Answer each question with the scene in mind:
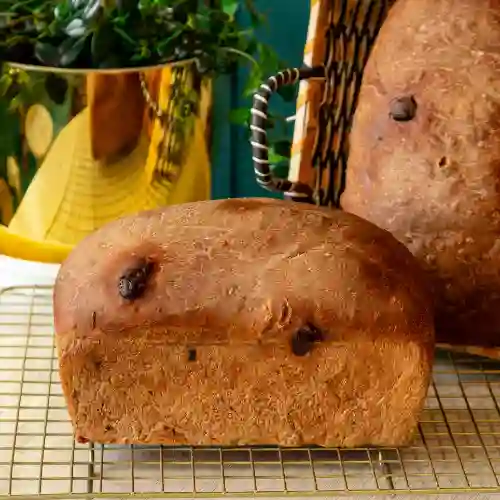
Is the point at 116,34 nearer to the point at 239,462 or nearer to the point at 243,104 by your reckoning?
the point at 243,104

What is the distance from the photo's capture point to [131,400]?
729 millimetres

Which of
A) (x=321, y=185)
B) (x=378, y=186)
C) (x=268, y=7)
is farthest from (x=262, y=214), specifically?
(x=268, y=7)

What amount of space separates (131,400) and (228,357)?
94 mm

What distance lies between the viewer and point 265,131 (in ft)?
3.13

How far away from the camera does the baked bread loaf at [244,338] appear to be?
706mm

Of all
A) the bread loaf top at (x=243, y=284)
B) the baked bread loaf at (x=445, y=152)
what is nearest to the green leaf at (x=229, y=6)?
the baked bread loaf at (x=445, y=152)

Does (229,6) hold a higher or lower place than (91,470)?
higher

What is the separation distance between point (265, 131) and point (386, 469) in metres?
0.40

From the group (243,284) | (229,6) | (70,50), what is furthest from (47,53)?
(243,284)

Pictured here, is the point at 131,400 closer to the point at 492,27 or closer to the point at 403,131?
the point at 403,131

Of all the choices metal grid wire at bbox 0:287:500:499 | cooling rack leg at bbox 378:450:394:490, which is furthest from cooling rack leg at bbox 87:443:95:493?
cooling rack leg at bbox 378:450:394:490

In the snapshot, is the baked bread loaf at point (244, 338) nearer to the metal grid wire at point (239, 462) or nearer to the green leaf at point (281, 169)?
the metal grid wire at point (239, 462)

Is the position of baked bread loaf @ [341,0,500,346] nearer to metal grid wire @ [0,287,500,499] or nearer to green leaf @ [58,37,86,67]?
metal grid wire @ [0,287,500,499]

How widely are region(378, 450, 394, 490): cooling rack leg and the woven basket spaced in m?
0.35
